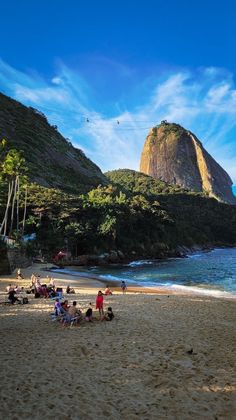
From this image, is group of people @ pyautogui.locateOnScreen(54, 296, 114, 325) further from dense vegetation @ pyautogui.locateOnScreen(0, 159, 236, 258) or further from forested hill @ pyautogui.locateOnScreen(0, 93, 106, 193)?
forested hill @ pyautogui.locateOnScreen(0, 93, 106, 193)

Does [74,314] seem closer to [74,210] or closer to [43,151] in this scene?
[74,210]

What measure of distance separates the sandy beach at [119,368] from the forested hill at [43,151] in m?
97.1

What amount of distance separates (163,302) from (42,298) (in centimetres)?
780

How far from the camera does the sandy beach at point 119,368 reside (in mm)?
7605

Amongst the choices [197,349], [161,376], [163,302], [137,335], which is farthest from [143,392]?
[163,302]

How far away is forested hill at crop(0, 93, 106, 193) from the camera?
123 metres

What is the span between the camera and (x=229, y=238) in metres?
149

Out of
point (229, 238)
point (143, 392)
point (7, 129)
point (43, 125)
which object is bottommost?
point (143, 392)

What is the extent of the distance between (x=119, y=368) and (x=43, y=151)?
140 m

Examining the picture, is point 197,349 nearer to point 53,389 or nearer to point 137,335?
point 137,335

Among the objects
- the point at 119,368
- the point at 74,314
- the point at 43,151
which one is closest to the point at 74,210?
the point at 74,314

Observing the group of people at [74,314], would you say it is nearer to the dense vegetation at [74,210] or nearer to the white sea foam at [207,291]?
the white sea foam at [207,291]

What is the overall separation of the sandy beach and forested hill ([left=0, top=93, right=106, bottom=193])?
97.1 metres

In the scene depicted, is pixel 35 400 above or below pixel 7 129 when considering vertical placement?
below
